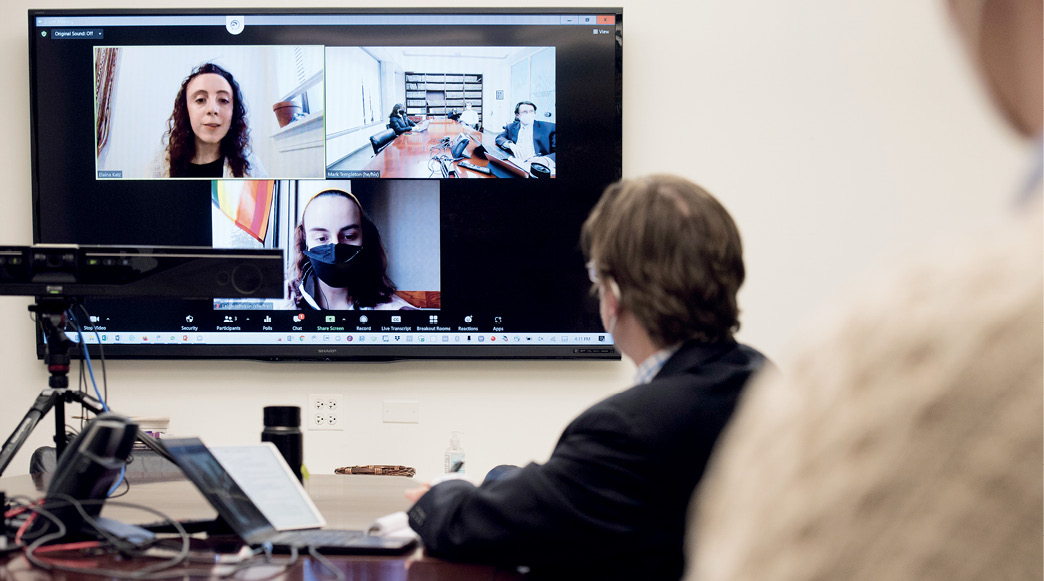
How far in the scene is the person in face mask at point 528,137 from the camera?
2.81 metres

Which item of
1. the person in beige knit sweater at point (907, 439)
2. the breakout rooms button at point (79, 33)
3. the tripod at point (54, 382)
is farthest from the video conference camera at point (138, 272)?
the breakout rooms button at point (79, 33)

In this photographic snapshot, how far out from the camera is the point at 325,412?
285cm

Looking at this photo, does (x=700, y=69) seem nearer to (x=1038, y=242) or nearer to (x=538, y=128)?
(x=538, y=128)

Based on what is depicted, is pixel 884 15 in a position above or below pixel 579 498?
above

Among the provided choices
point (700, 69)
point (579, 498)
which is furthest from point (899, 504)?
point (700, 69)

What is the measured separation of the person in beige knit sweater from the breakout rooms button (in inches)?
125

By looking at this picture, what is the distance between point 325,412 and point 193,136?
1.05 meters

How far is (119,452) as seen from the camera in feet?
3.96

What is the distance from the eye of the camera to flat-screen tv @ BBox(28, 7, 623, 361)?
2803 millimetres

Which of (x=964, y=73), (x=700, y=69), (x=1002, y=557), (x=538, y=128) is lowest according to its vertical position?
(x=1002, y=557)

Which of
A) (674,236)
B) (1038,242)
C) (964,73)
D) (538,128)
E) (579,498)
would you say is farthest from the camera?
(538,128)

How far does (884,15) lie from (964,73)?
2928 millimetres

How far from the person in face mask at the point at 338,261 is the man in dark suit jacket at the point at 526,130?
1.79ft

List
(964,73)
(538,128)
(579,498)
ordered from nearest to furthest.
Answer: (964,73)
(579,498)
(538,128)
